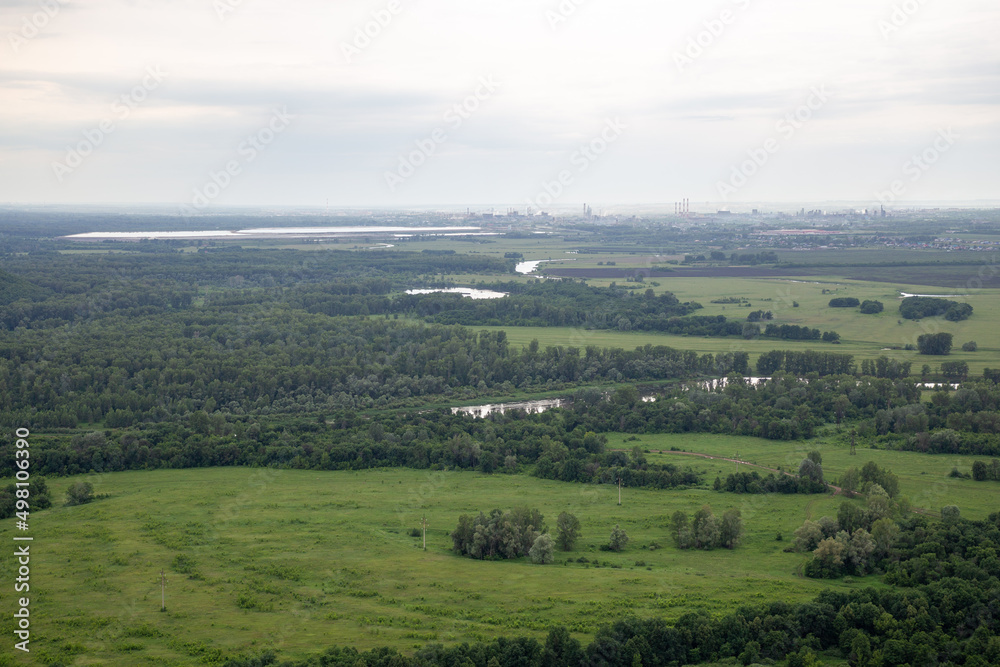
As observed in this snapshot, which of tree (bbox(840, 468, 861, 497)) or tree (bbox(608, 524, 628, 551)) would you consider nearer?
tree (bbox(608, 524, 628, 551))

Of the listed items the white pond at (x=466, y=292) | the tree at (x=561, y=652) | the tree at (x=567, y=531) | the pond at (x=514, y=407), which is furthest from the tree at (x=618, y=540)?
the white pond at (x=466, y=292)

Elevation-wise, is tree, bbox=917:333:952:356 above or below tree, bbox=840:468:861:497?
above

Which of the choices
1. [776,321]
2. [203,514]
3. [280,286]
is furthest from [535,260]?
[203,514]

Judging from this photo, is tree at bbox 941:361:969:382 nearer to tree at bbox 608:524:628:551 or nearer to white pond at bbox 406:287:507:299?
tree at bbox 608:524:628:551

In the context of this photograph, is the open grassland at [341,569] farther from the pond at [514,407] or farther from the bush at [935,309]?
the bush at [935,309]

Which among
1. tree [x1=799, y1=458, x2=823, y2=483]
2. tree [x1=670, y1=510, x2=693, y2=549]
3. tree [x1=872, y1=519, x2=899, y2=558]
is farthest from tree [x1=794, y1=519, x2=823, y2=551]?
tree [x1=799, y1=458, x2=823, y2=483]

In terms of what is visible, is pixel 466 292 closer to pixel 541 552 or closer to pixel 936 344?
pixel 936 344

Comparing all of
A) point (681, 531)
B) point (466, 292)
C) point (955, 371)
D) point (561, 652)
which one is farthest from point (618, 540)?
point (466, 292)
